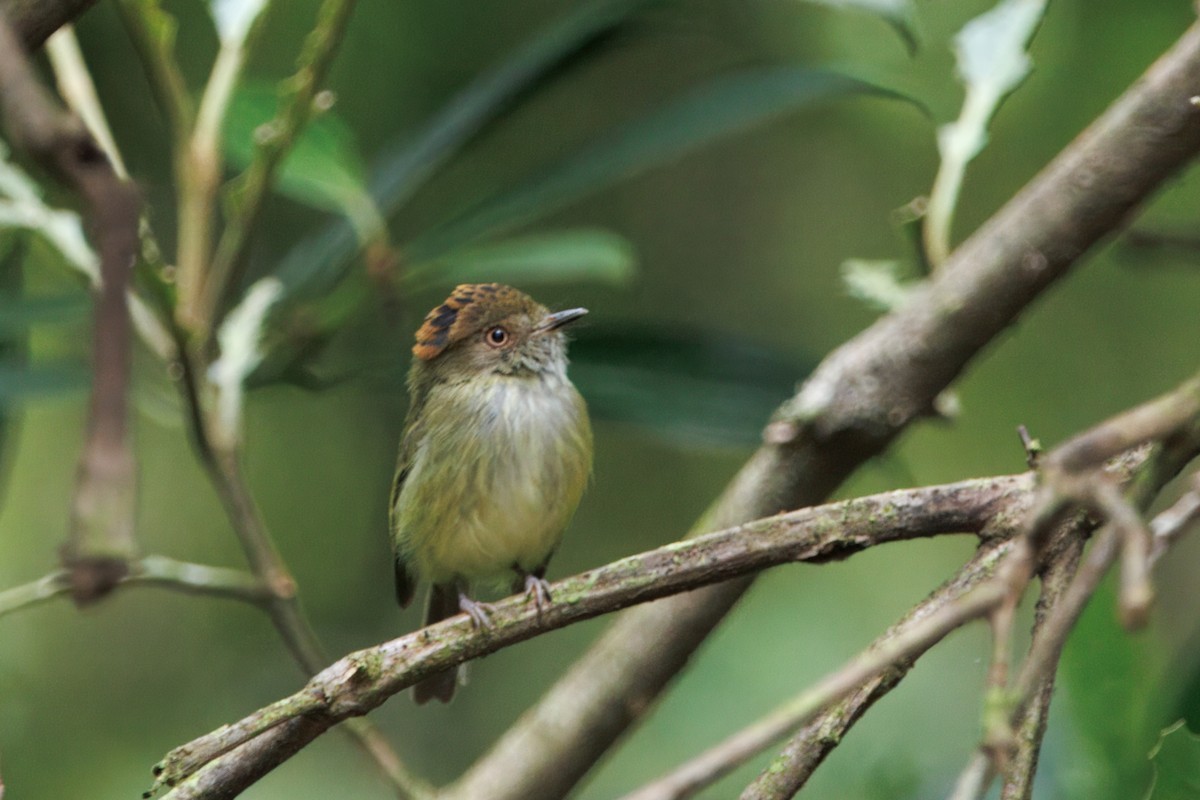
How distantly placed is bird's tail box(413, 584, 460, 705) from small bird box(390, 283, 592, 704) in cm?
4

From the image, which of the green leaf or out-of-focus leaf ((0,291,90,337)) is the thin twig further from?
the green leaf

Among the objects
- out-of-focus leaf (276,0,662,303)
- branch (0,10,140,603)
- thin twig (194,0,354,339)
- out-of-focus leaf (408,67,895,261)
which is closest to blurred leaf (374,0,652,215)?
out-of-focus leaf (276,0,662,303)

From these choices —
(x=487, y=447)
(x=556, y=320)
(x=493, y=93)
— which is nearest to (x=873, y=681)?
(x=487, y=447)

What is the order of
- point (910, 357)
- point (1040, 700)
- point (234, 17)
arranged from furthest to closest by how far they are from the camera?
point (234, 17)
point (910, 357)
point (1040, 700)

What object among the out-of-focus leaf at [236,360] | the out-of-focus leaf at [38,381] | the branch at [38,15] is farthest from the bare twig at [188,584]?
the branch at [38,15]

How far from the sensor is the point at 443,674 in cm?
414

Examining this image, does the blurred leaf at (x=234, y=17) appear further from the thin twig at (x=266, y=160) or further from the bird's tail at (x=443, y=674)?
the bird's tail at (x=443, y=674)

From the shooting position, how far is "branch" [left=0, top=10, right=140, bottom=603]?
2.39 ft

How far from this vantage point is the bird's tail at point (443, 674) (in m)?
4.16

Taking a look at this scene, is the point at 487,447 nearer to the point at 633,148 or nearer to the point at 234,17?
the point at 633,148

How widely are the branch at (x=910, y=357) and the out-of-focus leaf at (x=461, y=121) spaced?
1.24 m

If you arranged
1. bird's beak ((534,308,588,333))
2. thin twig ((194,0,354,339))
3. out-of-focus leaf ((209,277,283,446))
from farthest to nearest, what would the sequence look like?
bird's beak ((534,308,588,333)) < out-of-focus leaf ((209,277,283,446)) < thin twig ((194,0,354,339))

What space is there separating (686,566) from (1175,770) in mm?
755

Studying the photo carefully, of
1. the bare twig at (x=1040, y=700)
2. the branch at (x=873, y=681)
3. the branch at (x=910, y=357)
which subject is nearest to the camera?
the branch at (x=873, y=681)
